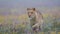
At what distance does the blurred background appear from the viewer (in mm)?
1306

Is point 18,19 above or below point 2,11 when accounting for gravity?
below

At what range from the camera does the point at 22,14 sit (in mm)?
1324

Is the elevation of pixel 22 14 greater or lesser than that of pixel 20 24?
greater

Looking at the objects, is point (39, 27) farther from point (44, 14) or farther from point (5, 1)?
point (5, 1)

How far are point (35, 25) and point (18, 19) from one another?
0.23 m

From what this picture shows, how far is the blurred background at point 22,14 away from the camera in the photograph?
4.28 ft

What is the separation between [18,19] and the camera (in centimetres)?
132

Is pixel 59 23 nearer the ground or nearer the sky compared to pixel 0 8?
nearer the ground

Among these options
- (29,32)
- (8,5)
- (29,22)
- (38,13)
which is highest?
(8,5)

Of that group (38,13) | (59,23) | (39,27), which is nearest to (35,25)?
(39,27)

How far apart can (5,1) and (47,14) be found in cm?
57

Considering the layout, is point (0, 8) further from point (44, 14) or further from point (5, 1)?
point (44, 14)

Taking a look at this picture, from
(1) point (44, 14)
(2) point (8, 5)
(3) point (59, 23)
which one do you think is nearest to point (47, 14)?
(1) point (44, 14)

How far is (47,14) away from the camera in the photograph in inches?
51.9
